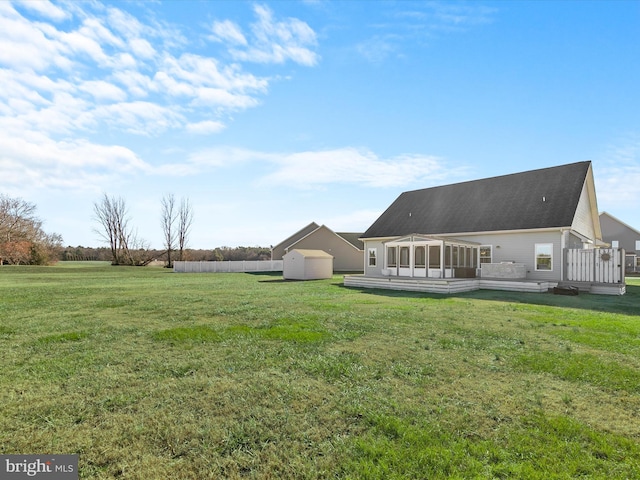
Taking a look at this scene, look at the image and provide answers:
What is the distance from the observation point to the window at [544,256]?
1713 centimetres

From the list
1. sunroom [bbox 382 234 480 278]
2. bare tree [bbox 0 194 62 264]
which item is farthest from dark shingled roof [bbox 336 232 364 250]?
bare tree [bbox 0 194 62 264]

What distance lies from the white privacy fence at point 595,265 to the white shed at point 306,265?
1553cm

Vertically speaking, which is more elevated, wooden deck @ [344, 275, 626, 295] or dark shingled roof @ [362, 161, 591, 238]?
dark shingled roof @ [362, 161, 591, 238]

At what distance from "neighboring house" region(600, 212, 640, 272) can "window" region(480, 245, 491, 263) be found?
23.7m

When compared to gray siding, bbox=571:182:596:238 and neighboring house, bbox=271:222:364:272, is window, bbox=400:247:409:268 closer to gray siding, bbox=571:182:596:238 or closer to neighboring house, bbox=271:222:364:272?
gray siding, bbox=571:182:596:238

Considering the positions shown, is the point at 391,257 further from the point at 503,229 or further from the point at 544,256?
the point at 544,256

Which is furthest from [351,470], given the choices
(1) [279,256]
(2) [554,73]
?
(1) [279,256]

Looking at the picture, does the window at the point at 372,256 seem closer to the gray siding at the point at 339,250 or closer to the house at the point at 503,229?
the house at the point at 503,229

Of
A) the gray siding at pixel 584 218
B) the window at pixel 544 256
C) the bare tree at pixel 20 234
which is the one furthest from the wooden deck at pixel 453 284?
the bare tree at pixel 20 234

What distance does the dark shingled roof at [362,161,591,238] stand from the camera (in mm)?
18031

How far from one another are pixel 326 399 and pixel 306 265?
2130cm

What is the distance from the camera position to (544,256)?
56.9 feet

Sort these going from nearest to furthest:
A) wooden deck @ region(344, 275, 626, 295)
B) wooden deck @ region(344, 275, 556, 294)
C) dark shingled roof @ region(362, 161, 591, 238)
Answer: wooden deck @ region(344, 275, 626, 295)
wooden deck @ region(344, 275, 556, 294)
dark shingled roof @ region(362, 161, 591, 238)

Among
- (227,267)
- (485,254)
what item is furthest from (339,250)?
(485,254)
